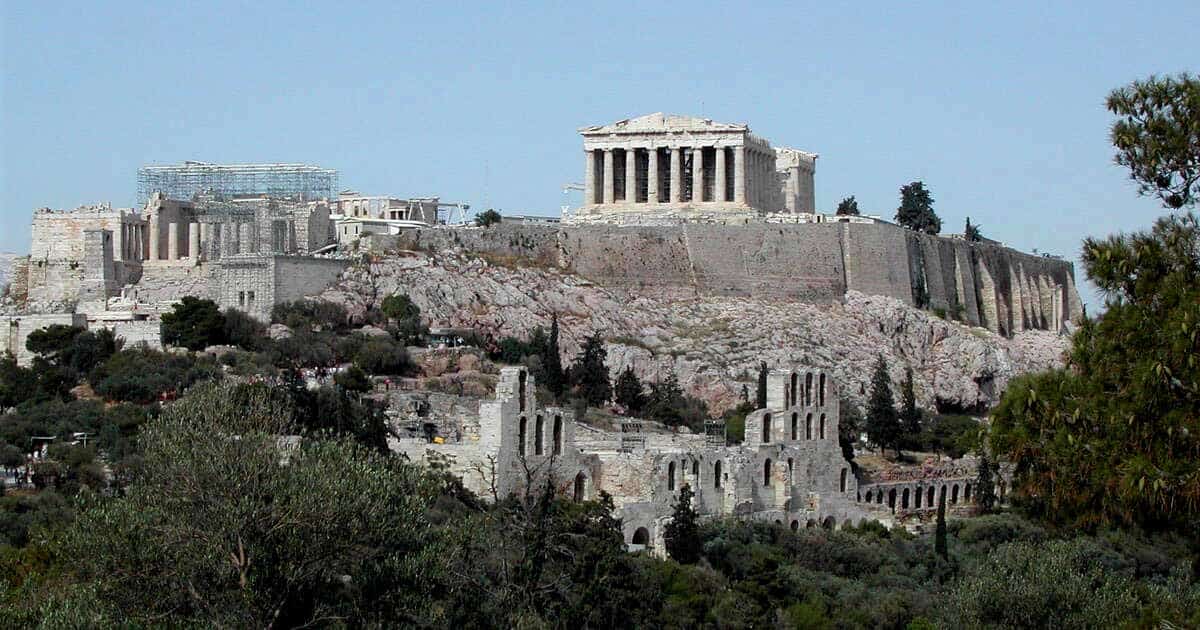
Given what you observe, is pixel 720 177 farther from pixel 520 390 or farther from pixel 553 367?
pixel 520 390

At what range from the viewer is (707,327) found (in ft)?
237

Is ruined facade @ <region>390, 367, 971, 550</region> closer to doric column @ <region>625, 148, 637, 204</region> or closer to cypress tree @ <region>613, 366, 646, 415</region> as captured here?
cypress tree @ <region>613, 366, 646, 415</region>

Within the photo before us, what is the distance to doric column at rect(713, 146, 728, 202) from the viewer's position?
80188 millimetres

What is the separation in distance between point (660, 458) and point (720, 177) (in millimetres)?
35935

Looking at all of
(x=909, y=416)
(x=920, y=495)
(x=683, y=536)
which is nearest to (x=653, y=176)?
(x=909, y=416)

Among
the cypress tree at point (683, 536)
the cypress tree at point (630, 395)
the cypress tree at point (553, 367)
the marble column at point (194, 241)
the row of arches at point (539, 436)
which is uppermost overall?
the marble column at point (194, 241)

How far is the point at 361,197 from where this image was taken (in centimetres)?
8675

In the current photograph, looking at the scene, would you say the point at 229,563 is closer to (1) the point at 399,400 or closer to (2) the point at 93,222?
(1) the point at 399,400

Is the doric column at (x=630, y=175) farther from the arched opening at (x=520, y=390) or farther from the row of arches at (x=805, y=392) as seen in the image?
the arched opening at (x=520, y=390)

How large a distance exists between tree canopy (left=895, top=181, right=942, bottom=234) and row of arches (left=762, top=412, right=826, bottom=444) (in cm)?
3794

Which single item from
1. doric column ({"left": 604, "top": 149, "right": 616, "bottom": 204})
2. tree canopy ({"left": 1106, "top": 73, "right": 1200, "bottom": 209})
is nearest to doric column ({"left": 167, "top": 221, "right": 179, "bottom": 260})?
doric column ({"left": 604, "top": 149, "right": 616, "bottom": 204})

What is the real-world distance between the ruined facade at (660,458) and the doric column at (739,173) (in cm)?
2513

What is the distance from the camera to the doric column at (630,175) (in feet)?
266

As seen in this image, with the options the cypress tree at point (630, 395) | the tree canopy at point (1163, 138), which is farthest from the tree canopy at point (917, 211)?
the tree canopy at point (1163, 138)
